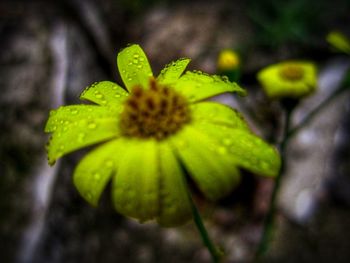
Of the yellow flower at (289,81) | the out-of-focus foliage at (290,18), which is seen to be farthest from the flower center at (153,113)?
the out-of-focus foliage at (290,18)

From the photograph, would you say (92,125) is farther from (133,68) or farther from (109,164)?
(133,68)

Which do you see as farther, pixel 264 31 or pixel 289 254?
pixel 264 31

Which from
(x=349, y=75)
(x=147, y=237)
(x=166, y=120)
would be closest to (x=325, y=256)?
(x=147, y=237)

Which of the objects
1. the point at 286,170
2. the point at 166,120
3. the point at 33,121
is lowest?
the point at 286,170

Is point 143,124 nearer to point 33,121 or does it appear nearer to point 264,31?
point 33,121

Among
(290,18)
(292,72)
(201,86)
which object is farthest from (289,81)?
(290,18)
